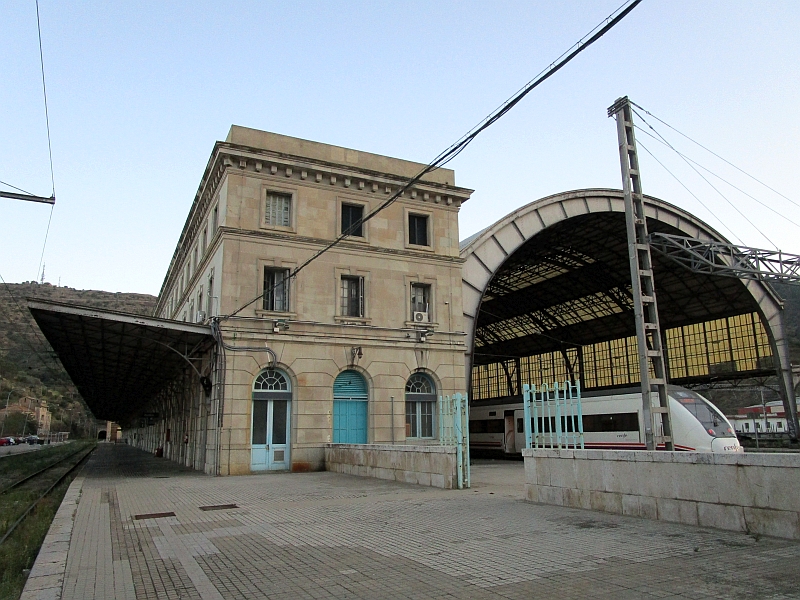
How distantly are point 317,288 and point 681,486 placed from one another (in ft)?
56.7

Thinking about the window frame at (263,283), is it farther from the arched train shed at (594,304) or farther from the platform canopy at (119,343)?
the arched train shed at (594,304)

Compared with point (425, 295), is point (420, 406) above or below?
below

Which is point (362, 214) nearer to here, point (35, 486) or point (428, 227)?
point (428, 227)

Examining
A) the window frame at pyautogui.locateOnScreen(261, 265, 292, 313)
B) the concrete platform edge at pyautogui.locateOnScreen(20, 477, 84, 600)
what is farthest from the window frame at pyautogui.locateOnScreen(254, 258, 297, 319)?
the concrete platform edge at pyautogui.locateOnScreen(20, 477, 84, 600)

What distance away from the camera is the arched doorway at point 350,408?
81.7ft

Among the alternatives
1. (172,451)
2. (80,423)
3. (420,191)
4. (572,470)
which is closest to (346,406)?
(420,191)

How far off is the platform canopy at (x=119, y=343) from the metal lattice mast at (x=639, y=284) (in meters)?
14.5

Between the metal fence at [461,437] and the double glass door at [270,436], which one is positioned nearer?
the metal fence at [461,437]

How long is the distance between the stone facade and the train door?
8400mm

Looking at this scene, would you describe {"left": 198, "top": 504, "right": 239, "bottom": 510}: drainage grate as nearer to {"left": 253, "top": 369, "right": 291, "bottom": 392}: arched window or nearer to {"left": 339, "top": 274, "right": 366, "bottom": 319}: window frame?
{"left": 253, "top": 369, "right": 291, "bottom": 392}: arched window

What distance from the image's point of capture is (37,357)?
73.1 metres

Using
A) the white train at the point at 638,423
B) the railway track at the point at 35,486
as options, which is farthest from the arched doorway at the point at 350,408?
the railway track at the point at 35,486

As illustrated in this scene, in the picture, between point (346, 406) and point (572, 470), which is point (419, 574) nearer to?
point (572, 470)

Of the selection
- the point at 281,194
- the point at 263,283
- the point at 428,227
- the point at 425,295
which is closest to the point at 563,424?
the point at 425,295
